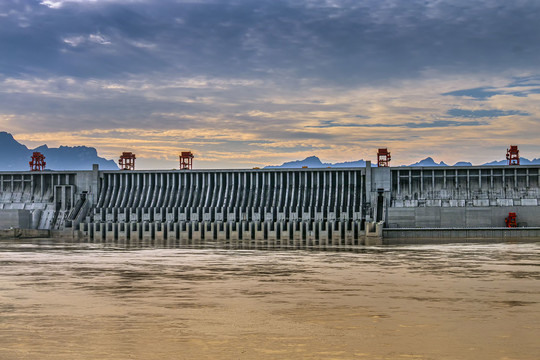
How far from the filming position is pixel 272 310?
1861cm

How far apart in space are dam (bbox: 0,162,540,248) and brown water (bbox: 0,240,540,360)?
2529 cm

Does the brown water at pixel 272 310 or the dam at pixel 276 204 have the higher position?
the dam at pixel 276 204

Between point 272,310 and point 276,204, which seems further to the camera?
point 276,204

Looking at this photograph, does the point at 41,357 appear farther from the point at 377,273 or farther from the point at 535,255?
the point at 535,255

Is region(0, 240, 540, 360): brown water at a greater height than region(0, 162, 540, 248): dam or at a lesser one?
lesser

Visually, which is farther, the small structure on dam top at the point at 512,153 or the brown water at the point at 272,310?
the small structure on dam top at the point at 512,153

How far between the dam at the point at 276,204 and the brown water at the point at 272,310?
83.0 ft

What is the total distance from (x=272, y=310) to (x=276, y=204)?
48.3 meters

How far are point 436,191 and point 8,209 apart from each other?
1676 inches

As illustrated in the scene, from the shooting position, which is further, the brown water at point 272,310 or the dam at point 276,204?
the dam at point 276,204

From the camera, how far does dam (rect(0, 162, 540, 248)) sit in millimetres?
59281

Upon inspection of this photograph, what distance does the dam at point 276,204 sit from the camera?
59281mm

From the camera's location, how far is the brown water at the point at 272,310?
13.9 m

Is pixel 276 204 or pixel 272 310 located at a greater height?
pixel 276 204
